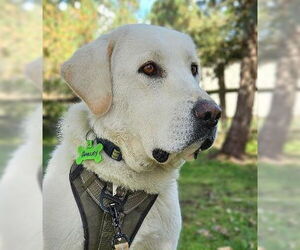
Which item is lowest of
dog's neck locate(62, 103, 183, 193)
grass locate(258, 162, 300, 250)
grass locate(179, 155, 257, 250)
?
grass locate(179, 155, 257, 250)

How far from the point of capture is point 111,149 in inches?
71.7

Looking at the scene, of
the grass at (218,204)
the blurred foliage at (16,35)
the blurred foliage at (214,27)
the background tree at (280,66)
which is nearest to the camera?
the blurred foliage at (16,35)

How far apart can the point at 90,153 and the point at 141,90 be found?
31 cm

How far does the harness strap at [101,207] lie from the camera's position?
1.75 meters

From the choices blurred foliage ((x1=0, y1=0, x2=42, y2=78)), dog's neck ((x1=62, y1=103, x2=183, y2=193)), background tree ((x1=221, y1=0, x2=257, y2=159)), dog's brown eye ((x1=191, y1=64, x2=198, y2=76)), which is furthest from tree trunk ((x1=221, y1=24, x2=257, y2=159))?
blurred foliage ((x1=0, y1=0, x2=42, y2=78))

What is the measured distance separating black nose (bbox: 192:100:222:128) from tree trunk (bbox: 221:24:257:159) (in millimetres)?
2775

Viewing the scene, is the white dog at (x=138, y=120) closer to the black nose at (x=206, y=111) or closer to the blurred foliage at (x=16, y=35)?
the black nose at (x=206, y=111)

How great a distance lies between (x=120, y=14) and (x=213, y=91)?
0.95 meters

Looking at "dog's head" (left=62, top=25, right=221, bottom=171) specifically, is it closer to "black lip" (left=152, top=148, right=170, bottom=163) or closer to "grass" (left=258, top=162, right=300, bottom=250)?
"black lip" (left=152, top=148, right=170, bottom=163)

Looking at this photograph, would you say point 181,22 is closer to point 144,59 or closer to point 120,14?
point 120,14

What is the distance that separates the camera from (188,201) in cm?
417

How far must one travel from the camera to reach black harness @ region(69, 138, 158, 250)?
68.7 inches

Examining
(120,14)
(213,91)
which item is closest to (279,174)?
(213,91)

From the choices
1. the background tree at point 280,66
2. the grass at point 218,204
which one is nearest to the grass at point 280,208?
the background tree at point 280,66
